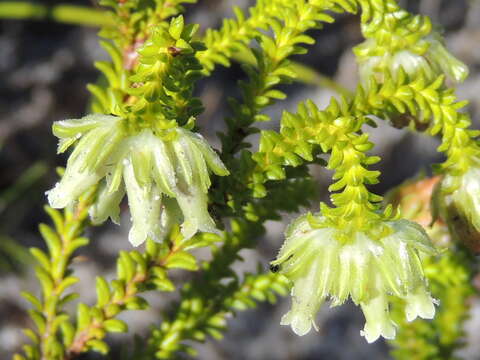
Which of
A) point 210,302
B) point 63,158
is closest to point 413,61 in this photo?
point 210,302

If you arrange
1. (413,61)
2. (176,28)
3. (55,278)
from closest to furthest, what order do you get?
(176,28) → (413,61) → (55,278)

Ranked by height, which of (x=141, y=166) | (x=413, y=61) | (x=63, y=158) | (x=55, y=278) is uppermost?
(x=63, y=158)

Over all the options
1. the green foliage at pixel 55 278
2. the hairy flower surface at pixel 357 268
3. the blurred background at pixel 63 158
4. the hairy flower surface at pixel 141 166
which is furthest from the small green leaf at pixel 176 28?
the blurred background at pixel 63 158

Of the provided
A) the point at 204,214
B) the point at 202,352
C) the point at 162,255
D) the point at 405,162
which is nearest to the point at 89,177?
the point at 204,214

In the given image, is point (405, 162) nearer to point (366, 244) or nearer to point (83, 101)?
point (83, 101)

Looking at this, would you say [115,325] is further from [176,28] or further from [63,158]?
[63,158]

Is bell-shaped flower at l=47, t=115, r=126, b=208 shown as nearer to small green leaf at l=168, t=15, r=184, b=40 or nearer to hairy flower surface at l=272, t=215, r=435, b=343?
small green leaf at l=168, t=15, r=184, b=40

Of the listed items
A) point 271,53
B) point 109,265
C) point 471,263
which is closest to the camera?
point 271,53

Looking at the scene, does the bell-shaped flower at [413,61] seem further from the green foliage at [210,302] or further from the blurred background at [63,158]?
the blurred background at [63,158]
